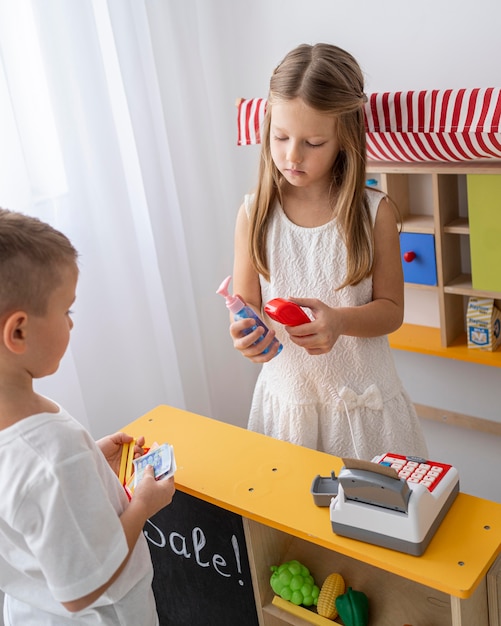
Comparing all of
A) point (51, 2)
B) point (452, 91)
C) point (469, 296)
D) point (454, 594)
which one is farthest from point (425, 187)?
point (454, 594)

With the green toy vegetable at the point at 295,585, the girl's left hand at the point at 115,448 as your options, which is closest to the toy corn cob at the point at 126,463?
the girl's left hand at the point at 115,448

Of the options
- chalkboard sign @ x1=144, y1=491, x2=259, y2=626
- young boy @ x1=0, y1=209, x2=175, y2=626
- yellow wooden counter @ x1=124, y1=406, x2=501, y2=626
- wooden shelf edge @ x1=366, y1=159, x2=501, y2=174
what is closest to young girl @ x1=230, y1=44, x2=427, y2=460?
yellow wooden counter @ x1=124, y1=406, x2=501, y2=626

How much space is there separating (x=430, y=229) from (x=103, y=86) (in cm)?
98

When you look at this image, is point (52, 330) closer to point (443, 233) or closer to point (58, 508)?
point (58, 508)

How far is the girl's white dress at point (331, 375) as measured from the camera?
1.71 metres

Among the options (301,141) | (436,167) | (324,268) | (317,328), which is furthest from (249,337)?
(436,167)

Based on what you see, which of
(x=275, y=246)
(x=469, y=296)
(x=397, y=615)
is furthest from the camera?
(x=469, y=296)

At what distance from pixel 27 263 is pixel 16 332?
89 mm

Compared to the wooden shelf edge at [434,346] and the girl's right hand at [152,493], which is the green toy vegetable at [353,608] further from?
the wooden shelf edge at [434,346]

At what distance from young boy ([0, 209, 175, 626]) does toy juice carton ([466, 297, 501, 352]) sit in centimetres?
142

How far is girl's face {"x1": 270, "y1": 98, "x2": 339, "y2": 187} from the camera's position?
1.55 meters

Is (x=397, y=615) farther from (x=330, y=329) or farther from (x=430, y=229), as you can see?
(x=430, y=229)

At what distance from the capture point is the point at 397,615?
4.72 ft

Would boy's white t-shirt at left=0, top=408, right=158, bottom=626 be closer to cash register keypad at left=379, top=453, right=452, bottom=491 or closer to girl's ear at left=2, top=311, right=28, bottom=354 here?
girl's ear at left=2, top=311, right=28, bottom=354
